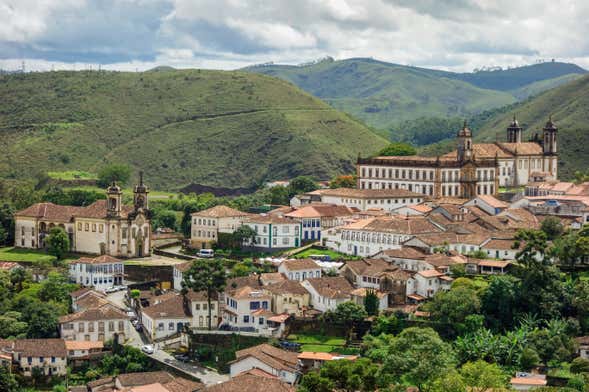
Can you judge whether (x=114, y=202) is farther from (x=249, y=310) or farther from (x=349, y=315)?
(x=349, y=315)

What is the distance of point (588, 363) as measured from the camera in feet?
173

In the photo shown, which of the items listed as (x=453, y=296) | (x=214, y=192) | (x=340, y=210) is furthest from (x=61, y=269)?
(x=214, y=192)

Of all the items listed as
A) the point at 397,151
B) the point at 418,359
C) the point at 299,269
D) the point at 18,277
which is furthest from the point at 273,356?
the point at 397,151

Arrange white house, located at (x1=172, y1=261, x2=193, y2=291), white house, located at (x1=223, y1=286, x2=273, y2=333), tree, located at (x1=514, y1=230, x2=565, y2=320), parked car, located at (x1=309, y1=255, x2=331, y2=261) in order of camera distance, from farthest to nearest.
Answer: parked car, located at (x1=309, y1=255, x2=331, y2=261) < white house, located at (x1=172, y1=261, x2=193, y2=291) < white house, located at (x1=223, y1=286, x2=273, y2=333) < tree, located at (x1=514, y1=230, x2=565, y2=320)

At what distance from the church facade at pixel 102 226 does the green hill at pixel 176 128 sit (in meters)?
45.9

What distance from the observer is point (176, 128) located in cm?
14738

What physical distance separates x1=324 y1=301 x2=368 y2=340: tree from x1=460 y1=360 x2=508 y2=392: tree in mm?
13214

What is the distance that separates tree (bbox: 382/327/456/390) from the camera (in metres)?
49.5

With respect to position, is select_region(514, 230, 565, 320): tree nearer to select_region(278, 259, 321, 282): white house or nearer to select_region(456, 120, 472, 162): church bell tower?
select_region(278, 259, 321, 282): white house

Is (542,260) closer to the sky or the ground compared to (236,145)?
closer to the ground

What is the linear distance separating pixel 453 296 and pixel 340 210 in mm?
24061

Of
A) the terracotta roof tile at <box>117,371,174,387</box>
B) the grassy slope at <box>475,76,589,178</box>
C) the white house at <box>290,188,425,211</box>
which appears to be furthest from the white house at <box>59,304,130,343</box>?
the grassy slope at <box>475,76,589,178</box>

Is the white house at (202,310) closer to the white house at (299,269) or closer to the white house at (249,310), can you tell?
the white house at (249,310)

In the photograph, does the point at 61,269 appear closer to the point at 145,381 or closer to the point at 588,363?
the point at 145,381
